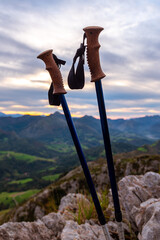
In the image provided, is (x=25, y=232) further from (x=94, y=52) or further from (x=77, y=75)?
(x=94, y=52)

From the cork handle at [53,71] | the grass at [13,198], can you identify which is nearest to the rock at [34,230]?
the cork handle at [53,71]

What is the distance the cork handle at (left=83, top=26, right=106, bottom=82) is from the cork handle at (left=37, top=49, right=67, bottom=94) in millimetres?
688

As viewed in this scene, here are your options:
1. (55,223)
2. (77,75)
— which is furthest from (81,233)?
(77,75)

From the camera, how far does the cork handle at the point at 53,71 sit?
11.4 feet

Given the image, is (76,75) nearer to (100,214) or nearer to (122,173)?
(100,214)

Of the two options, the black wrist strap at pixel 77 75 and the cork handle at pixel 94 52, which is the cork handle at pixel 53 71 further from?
the cork handle at pixel 94 52

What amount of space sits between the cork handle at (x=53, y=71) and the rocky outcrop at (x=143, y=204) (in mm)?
3776

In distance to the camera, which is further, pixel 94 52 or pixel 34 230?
pixel 34 230

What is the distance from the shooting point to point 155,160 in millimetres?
17281

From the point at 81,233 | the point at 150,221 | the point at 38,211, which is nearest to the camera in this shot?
the point at 150,221

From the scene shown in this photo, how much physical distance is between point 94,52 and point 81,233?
5097mm

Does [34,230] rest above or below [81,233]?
below

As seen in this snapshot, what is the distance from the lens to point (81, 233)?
519 centimetres

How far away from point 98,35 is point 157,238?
462 cm
